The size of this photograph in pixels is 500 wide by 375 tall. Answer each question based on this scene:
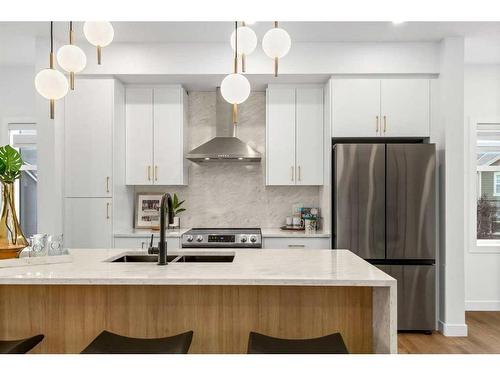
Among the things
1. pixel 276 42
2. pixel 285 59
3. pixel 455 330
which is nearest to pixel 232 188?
pixel 285 59

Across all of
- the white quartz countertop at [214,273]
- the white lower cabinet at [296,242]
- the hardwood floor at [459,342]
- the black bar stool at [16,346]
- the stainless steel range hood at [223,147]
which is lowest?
the hardwood floor at [459,342]

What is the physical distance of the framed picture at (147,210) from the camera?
4527 millimetres

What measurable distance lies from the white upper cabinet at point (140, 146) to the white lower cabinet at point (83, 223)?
1.51 ft

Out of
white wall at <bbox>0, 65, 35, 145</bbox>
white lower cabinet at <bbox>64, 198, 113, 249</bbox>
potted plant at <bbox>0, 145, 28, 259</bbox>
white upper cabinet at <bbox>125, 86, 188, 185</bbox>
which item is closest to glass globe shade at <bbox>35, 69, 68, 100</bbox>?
potted plant at <bbox>0, 145, 28, 259</bbox>

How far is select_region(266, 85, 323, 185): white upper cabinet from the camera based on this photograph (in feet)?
14.0

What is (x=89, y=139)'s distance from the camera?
401 centimetres

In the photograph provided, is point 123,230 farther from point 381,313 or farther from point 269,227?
point 381,313

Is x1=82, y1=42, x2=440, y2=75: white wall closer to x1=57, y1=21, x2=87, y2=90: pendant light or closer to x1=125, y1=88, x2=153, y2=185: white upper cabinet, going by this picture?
x1=125, y1=88, x2=153, y2=185: white upper cabinet

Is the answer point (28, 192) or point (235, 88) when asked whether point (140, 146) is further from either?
point (235, 88)

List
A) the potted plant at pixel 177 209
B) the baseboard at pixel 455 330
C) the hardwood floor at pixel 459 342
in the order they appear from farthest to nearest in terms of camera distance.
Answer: the potted plant at pixel 177 209 → the baseboard at pixel 455 330 → the hardwood floor at pixel 459 342

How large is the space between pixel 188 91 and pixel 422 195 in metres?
2.69

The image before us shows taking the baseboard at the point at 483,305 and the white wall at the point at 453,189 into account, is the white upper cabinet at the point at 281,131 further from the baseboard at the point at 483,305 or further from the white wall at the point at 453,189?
the baseboard at the point at 483,305

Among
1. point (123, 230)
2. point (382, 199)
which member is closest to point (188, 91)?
point (123, 230)

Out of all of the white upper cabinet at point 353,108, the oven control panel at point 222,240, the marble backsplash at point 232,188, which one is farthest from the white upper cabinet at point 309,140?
the oven control panel at point 222,240
